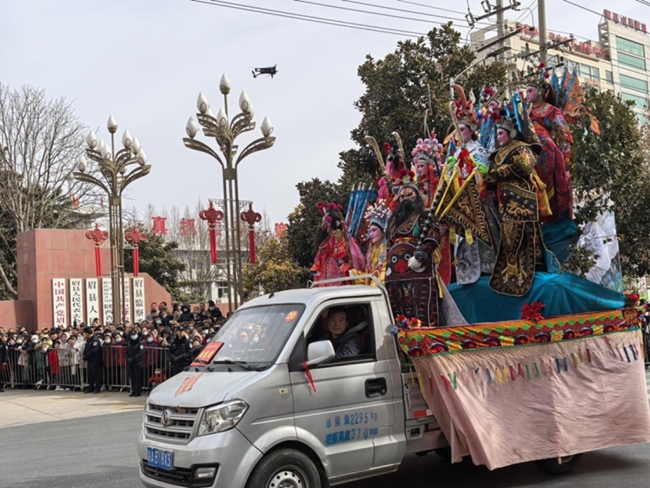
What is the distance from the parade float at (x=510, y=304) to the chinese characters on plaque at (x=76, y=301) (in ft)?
75.2

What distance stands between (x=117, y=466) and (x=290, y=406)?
13.5ft

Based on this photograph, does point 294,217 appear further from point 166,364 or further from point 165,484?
point 165,484

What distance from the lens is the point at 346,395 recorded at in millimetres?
6637

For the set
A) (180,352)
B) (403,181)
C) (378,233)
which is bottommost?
(180,352)

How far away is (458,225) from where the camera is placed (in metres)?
8.76

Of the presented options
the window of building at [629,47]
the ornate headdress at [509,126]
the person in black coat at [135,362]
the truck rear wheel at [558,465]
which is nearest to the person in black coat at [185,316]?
the person in black coat at [135,362]

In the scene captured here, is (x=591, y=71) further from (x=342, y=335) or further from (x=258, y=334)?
(x=258, y=334)

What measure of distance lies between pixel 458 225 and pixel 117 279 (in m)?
18.5

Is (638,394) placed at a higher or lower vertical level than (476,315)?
lower

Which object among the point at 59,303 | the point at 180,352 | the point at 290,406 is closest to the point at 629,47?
the point at 59,303

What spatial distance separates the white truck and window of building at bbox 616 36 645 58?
64437mm

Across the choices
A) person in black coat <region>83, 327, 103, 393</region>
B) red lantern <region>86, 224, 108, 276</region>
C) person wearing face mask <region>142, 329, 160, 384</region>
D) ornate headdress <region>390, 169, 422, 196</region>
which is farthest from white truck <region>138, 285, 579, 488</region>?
red lantern <region>86, 224, 108, 276</region>

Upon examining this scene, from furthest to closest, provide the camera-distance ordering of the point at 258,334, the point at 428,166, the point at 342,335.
Answer: the point at 428,166
the point at 342,335
the point at 258,334

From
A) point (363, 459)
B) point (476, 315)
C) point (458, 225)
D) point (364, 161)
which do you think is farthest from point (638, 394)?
point (364, 161)
